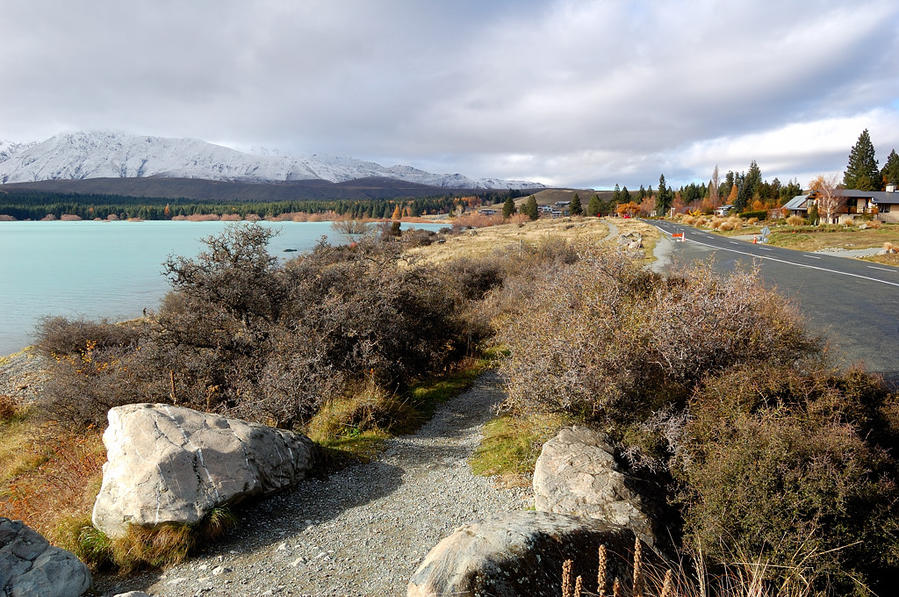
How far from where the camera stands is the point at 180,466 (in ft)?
17.2

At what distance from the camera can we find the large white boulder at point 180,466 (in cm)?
501

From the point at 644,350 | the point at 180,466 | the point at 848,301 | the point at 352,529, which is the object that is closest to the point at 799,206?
the point at 848,301

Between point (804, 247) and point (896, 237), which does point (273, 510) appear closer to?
point (804, 247)

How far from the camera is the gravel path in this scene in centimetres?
445

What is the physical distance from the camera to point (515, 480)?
622 centimetres

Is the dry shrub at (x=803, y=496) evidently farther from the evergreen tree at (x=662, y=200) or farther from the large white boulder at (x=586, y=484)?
the evergreen tree at (x=662, y=200)

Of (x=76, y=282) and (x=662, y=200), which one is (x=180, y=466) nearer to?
(x=76, y=282)

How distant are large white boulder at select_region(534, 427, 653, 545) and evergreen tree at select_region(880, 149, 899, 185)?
298ft

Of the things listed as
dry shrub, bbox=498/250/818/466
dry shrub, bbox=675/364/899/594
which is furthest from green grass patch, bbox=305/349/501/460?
dry shrub, bbox=675/364/899/594

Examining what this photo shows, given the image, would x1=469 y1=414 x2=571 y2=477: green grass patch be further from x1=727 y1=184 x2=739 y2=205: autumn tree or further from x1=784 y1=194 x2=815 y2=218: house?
x1=727 y1=184 x2=739 y2=205: autumn tree

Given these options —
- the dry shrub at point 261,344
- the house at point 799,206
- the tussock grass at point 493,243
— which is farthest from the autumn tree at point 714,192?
the dry shrub at point 261,344

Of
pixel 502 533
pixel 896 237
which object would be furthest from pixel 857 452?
pixel 896 237

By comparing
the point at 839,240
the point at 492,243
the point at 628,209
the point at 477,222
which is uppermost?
the point at 628,209

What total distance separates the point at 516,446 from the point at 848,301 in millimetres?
11521
